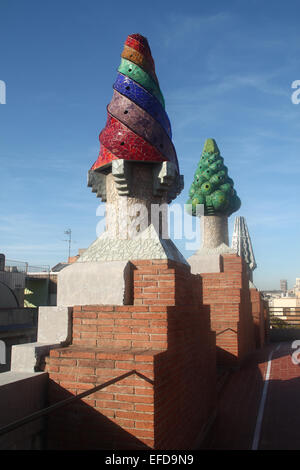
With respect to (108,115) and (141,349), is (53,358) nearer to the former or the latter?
(141,349)

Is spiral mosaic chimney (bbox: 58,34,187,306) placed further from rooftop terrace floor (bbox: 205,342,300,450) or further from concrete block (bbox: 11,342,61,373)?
rooftop terrace floor (bbox: 205,342,300,450)

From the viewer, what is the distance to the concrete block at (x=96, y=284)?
378 cm

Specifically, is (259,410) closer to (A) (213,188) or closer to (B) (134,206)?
(B) (134,206)

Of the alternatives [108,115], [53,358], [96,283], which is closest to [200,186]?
[108,115]

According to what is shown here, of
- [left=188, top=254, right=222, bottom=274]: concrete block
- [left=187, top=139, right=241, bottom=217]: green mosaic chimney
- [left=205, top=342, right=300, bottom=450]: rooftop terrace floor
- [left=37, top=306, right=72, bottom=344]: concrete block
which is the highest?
[left=187, top=139, right=241, bottom=217]: green mosaic chimney

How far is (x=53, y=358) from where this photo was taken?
3.28 metres

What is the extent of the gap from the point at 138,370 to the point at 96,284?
1.18m

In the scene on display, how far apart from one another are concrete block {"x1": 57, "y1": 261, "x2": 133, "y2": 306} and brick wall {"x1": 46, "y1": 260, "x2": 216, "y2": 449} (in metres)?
0.14

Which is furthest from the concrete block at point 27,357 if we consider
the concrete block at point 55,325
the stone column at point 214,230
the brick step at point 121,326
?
the stone column at point 214,230

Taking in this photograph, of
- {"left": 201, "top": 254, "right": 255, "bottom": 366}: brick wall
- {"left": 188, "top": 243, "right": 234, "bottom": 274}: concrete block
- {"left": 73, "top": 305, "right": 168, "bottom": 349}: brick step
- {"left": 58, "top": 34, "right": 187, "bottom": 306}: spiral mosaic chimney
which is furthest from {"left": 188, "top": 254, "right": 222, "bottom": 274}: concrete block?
{"left": 73, "top": 305, "right": 168, "bottom": 349}: brick step

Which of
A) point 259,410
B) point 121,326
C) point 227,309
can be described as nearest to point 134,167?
point 121,326

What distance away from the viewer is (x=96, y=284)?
3912mm

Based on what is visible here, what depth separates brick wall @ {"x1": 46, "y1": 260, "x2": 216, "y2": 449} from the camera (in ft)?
9.73
